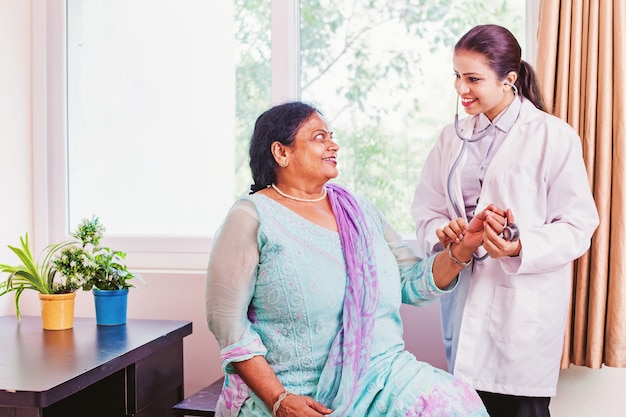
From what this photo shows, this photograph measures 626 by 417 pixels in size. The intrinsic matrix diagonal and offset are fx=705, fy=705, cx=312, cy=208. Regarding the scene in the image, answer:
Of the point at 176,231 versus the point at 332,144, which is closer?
the point at 332,144

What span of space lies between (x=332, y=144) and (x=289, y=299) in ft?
1.46

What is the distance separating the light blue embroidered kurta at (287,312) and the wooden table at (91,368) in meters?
0.33

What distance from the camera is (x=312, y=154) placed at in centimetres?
190

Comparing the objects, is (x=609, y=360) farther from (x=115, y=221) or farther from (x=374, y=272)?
(x=115, y=221)

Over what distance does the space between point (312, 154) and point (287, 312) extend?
430 millimetres

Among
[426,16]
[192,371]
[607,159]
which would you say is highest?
[426,16]

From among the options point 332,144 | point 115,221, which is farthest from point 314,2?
point 115,221

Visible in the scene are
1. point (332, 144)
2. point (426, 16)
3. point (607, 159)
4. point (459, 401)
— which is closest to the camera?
point (459, 401)

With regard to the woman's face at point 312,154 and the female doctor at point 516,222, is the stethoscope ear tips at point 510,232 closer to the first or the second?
the female doctor at point 516,222

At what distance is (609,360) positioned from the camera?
2094 millimetres

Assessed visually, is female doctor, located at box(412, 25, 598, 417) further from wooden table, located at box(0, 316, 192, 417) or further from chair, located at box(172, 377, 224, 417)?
wooden table, located at box(0, 316, 192, 417)

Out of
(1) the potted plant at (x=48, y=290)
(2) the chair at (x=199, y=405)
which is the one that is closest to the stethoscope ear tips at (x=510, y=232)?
(2) the chair at (x=199, y=405)

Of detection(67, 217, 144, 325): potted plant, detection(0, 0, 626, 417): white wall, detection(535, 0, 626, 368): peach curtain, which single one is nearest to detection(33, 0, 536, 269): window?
detection(0, 0, 626, 417): white wall

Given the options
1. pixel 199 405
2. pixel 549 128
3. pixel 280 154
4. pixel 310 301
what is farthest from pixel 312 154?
pixel 199 405
